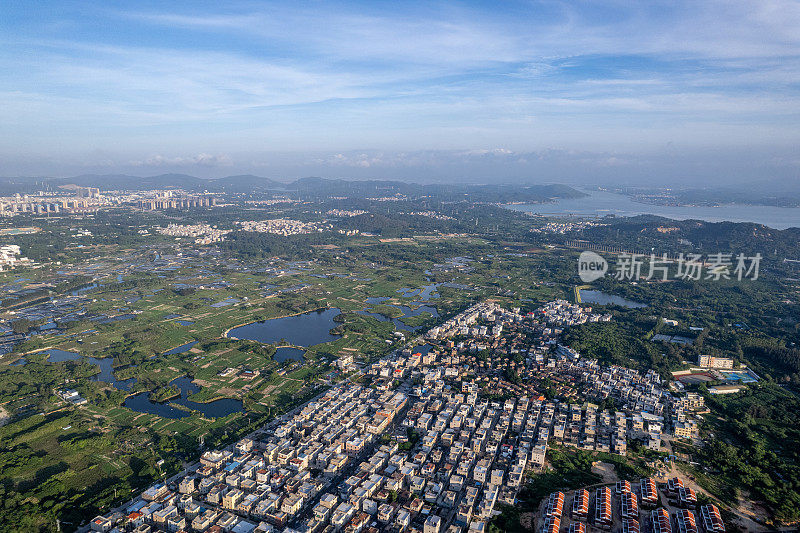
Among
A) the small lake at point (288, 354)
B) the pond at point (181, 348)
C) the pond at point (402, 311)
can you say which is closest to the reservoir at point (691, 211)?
the pond at point (402, 311)

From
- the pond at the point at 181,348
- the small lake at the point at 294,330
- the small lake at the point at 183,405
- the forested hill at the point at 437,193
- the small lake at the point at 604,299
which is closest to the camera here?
the small lake at the point at 183,405

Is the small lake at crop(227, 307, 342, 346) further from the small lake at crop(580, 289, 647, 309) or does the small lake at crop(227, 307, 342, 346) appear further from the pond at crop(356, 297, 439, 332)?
the small lake at crop(580, 289, 647, 309)

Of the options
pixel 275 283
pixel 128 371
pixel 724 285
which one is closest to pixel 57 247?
pixel 275 283

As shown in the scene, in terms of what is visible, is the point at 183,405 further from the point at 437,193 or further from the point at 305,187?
the point at 305,187

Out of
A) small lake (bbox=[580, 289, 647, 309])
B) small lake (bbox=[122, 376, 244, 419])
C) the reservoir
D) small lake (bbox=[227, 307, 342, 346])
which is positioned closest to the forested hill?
the reservoir

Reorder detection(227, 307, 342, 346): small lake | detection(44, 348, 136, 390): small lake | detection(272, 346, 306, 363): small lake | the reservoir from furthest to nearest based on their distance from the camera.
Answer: the reservoir < detection(227, 307, 342, 346): small lake < detection(272, 346, 306, 363): small lake < detection(44, 348, 136, 390): small lake

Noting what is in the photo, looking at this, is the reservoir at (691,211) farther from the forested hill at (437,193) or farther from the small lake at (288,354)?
the small lake at (288,354)
